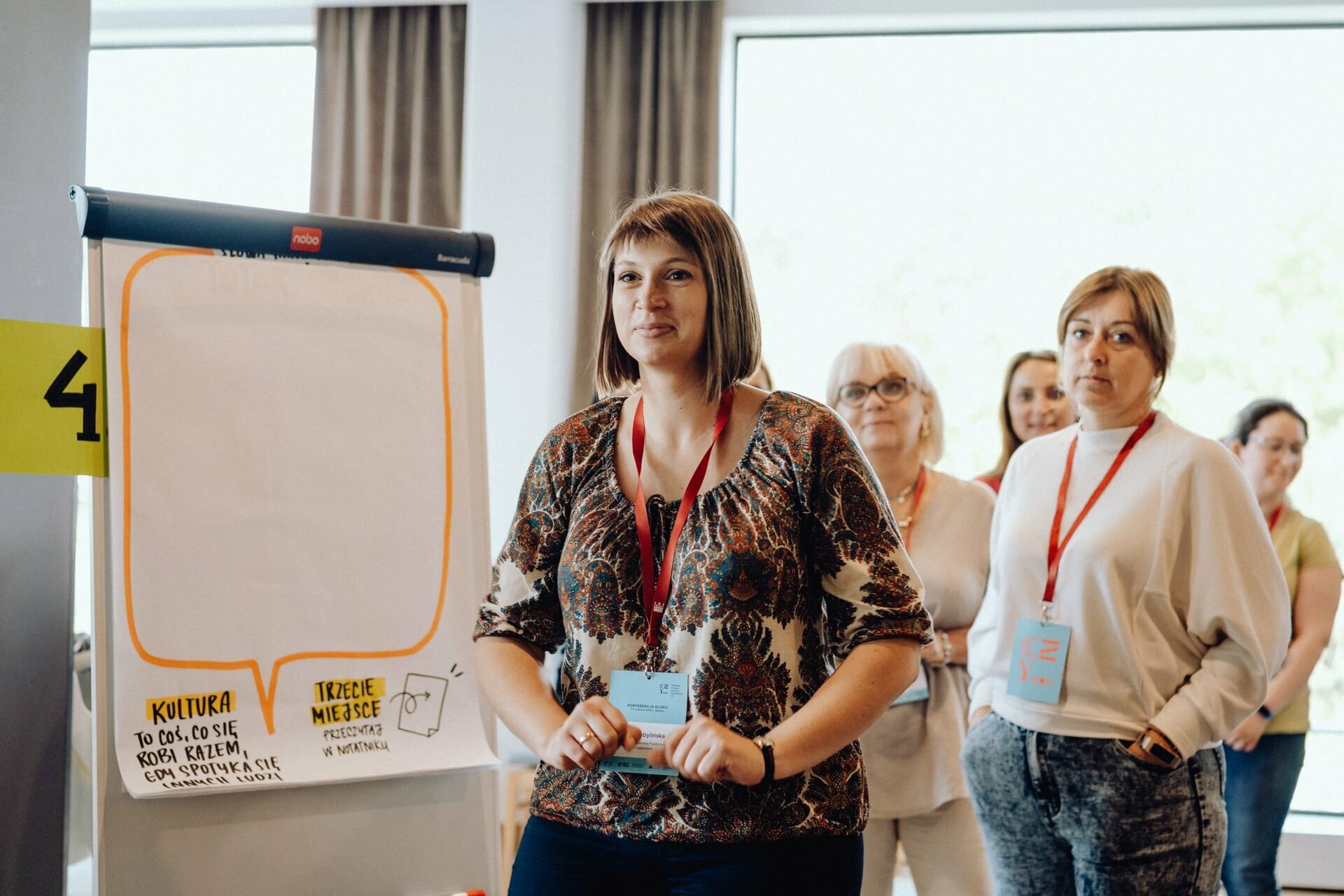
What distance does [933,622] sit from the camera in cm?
214

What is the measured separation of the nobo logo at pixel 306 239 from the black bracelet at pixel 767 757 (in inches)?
46.8

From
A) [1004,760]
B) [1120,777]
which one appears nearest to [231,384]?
[1004,760]

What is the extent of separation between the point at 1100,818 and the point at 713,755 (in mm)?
917

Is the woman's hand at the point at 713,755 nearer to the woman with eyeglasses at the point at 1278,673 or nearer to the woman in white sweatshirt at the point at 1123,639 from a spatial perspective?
the woman in white sweatshirt at the point at 1123,639

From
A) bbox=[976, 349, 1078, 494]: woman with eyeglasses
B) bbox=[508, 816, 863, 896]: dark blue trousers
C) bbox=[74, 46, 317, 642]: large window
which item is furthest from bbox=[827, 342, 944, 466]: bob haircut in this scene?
bbox=[74, 46, 317, 642]: large window

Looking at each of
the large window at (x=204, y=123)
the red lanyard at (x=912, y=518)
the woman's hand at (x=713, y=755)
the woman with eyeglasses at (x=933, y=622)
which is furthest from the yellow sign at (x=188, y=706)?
the large window at (x=204, y=123)

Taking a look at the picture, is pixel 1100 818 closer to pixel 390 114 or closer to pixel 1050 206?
pixel 1050 206

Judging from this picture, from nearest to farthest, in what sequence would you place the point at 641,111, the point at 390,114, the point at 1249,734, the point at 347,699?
the point at 347,699 < the point at 1249,734 < the point at 641,111 < the point at 390,114

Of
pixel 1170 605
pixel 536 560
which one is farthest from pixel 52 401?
pixel 1170 605

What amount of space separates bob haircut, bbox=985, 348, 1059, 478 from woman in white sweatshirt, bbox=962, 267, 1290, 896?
1.04 m

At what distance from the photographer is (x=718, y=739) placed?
1189mm

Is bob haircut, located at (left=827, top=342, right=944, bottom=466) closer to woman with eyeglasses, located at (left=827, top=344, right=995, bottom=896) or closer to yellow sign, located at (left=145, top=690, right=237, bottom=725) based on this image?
woman with eyeglasses, located at (left=827, top=344, right=995, bottom=896)

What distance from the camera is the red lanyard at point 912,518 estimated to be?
96.3 inches

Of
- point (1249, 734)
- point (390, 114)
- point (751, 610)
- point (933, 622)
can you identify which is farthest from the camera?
point (390, 114)
